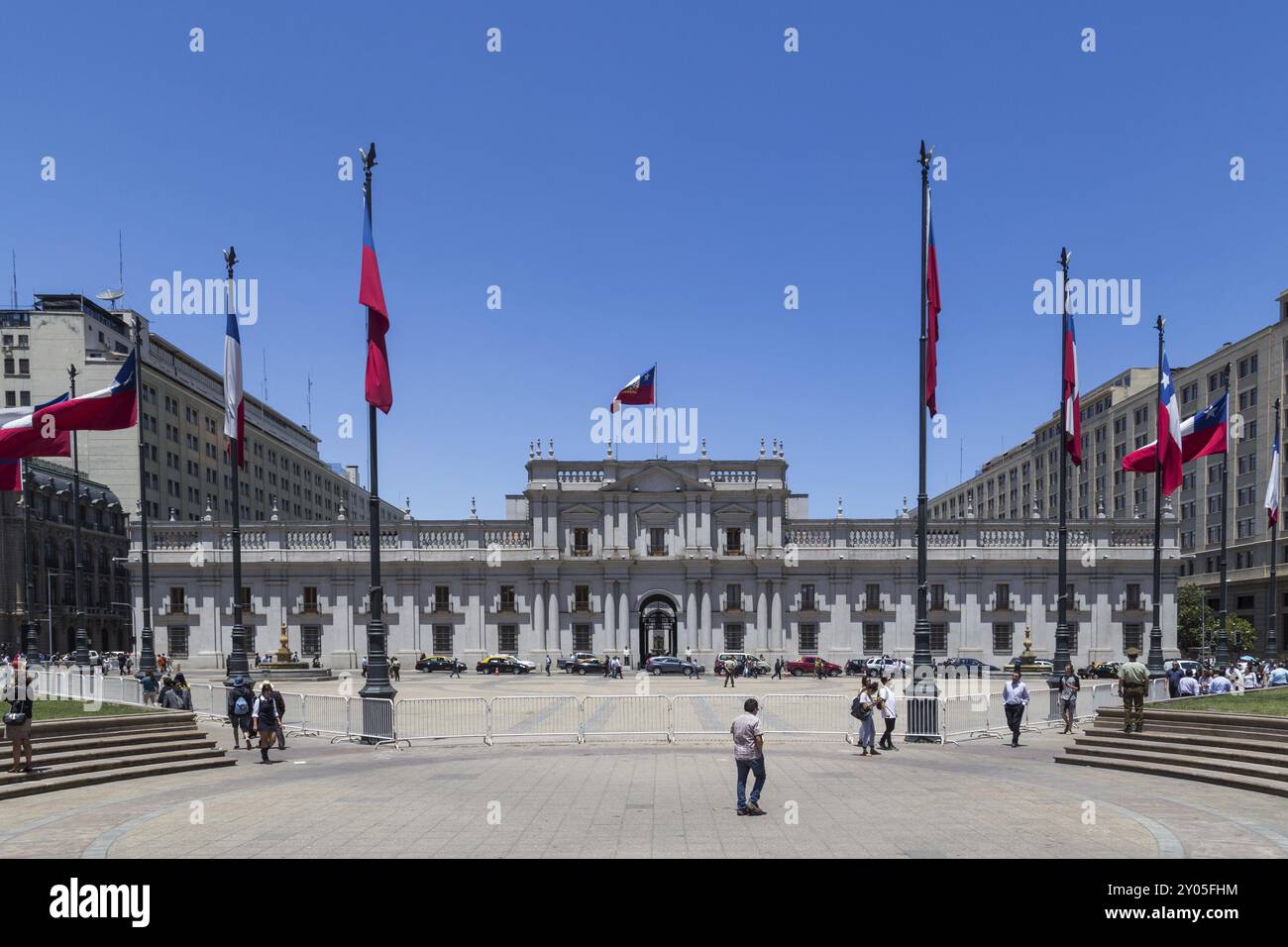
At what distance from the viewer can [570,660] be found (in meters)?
63.5

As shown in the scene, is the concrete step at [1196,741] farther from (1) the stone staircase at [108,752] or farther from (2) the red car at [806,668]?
(2) the red car at [806,668]

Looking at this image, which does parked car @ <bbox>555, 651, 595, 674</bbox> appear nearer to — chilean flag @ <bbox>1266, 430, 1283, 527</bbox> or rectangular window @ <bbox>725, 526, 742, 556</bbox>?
rectangular window @ <bbox>725, 526, 742, 556</bbox>

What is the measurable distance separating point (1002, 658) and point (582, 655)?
97.2 feet

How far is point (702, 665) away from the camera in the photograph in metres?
64.5

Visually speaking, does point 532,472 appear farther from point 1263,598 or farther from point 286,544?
point 1263,598

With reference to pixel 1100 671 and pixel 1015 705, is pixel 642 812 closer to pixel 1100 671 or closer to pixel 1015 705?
pixel 1015 705

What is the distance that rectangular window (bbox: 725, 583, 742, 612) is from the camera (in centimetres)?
6625

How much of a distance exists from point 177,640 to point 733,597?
39265mm

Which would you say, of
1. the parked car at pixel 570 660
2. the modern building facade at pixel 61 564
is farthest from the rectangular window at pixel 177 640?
the parked car at pixel 570 660

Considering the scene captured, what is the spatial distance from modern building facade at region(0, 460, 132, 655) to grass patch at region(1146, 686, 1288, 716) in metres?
63.4

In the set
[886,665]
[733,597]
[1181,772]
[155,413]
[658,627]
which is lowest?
[658,627]

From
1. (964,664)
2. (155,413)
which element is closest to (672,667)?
(964,664)

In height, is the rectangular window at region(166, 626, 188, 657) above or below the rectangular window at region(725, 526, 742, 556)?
below

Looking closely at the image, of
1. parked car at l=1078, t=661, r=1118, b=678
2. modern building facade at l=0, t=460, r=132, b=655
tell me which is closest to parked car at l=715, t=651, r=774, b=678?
parked car at l=1078, t=661, r=1118, b=678
